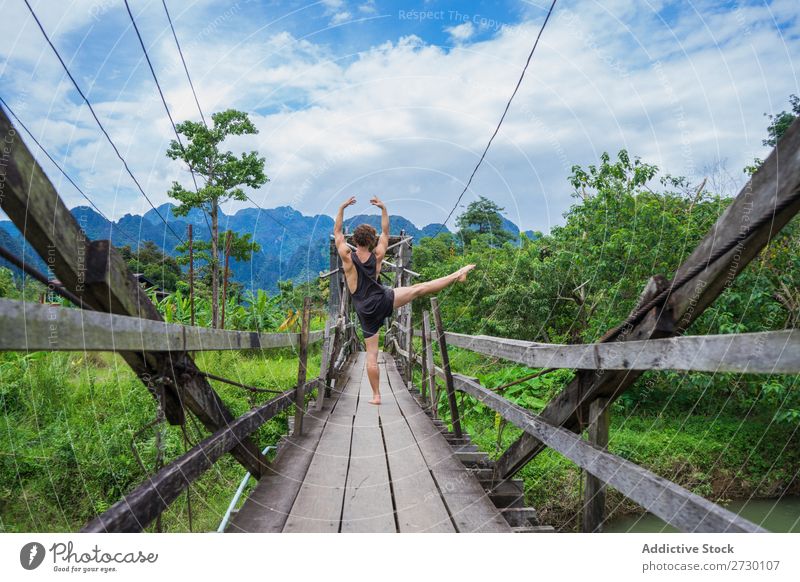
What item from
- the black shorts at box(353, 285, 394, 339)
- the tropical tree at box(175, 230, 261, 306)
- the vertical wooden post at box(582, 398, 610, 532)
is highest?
the tropical tree at box(175, 230, 261, 306)

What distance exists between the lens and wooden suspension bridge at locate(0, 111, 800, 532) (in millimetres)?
960

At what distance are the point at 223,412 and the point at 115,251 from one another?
0.83m

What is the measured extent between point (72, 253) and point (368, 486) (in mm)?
1424

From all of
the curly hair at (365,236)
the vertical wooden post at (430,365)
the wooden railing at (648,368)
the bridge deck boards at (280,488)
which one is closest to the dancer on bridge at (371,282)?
the curly hair at (365,236)

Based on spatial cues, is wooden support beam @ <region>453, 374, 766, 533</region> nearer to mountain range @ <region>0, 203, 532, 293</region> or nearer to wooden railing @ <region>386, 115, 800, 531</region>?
wooden railing @ <region>386, 115, 800, 531</region>

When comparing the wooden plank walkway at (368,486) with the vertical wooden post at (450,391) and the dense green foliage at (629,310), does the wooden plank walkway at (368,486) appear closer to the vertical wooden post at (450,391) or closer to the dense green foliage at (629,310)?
the vertical wooden post at (450,391)

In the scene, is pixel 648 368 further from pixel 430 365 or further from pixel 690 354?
pixel 430 365

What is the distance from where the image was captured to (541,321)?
7.03m

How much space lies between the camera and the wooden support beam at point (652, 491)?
957mm

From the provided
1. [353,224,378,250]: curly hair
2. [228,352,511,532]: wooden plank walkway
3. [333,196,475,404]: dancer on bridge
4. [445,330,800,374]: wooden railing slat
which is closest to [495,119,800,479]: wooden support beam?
[445,330,800,374]: wooden railing slat

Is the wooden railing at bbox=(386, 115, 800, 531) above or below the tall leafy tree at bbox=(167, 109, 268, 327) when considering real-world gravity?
below

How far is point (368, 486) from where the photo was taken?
2.02 metres

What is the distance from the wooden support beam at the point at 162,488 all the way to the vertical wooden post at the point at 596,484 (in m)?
1.27
